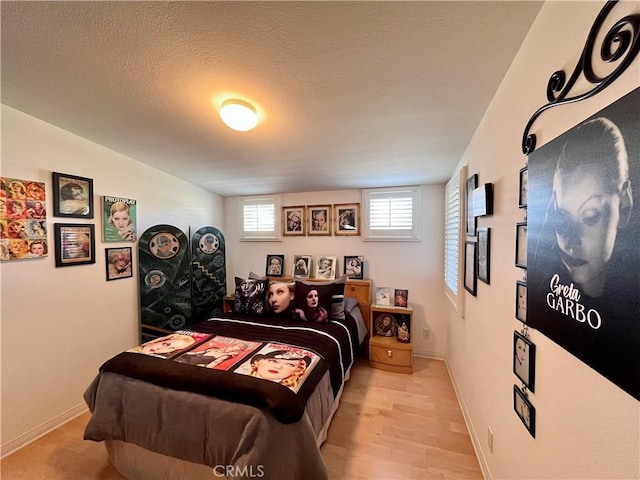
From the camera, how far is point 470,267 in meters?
1.82

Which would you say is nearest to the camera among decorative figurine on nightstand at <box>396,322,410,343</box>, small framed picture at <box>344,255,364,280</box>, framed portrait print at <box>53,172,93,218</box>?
framed portrait print at <box>53,172,93,218</box>

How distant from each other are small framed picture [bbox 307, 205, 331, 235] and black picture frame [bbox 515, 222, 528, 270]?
249cm

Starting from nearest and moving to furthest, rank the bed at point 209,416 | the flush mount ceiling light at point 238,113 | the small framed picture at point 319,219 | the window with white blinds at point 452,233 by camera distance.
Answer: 1. the bed at point 209,416
2. the flush mount ceiling light at point 238,113
3. the window with white blinds at point 452,233
4. the small framed picture at point 319,219

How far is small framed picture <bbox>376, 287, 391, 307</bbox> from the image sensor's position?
121 inches

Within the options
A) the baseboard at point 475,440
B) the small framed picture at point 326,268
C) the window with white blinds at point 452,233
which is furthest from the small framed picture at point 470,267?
the small framed picture at point 326,268

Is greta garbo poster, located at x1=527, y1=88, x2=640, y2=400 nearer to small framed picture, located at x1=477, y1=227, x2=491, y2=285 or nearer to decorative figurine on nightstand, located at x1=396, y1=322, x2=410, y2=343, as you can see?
small framed picture, located at x1=477, y1=227, x2=491, y2=285

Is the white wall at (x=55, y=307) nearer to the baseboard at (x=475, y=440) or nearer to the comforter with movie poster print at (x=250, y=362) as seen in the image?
the comforter with movie poster print at (x=250, y=362)

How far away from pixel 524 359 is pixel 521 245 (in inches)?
18.9

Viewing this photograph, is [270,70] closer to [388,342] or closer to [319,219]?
[319,219]

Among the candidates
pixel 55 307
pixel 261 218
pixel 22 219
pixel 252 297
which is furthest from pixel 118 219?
pixel 261 218

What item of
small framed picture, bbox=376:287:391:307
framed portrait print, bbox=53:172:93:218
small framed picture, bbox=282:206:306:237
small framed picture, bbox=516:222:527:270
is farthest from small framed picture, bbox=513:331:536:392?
framed portrait print, bbox=53:172:93:218

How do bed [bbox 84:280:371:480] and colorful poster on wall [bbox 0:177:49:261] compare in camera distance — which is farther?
colorful poster on wall [bbox 0:177:49:261]

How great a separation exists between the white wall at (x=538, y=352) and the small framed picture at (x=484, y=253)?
2.0 inches

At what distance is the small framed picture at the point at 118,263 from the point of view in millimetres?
2346
